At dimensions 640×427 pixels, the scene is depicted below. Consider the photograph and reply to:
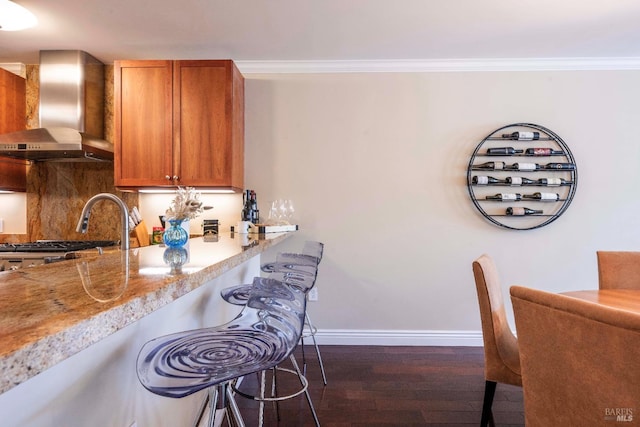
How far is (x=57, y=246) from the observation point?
2805 mm

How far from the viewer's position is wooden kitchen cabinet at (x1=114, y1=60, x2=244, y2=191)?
2.98 m

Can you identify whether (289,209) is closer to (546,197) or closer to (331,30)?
(331,30)

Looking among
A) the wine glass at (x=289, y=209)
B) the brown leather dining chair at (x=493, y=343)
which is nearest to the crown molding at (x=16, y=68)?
the wine glass at (x=289, y=209)

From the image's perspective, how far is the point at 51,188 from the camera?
3.31 m

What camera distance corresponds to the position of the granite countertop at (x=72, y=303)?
43 cm

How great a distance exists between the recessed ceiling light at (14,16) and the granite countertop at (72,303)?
2076mm

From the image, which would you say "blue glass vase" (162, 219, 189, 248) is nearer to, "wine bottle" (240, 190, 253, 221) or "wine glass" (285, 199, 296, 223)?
"wine bottle" (240, 190, 253, 221)

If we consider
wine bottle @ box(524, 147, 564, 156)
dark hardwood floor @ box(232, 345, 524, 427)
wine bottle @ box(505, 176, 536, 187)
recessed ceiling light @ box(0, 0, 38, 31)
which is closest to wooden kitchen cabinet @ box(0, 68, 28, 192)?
recessed ceiling light @ box(0, 0, 38, 31)

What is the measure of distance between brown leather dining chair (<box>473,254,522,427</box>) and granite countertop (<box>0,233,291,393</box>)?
3.98ft

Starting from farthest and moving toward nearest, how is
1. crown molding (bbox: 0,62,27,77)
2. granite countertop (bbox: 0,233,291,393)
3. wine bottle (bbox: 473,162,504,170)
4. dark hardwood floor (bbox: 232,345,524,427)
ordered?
crown molding (bbox: 0,62,27,77), wine bottle (bbox: 473,162,504,170), dark hardwood floor (bbox: 232,345,524,427), granite countertop (bbox: 0,233,291,393)

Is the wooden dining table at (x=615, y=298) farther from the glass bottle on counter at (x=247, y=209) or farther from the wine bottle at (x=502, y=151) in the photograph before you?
the glass bottle on counter at (x=247, y=209)

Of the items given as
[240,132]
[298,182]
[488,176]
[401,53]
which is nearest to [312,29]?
[401,53]

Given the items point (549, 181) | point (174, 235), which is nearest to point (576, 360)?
point (174, 235)

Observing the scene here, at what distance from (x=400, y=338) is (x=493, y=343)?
1678mm
